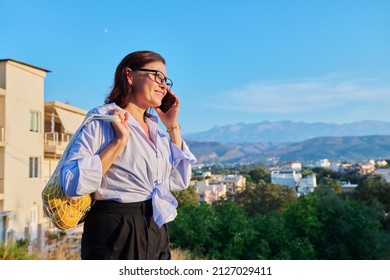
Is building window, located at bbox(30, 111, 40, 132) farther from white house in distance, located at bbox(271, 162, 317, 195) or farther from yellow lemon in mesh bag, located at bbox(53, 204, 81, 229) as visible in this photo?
white house in distance, located at bbox(271, 162, 317, 195)

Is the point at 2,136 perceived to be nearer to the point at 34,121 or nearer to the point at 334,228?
the point at 34,121

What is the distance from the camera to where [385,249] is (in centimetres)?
671

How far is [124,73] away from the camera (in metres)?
0.87

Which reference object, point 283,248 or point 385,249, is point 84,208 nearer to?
point 283,248

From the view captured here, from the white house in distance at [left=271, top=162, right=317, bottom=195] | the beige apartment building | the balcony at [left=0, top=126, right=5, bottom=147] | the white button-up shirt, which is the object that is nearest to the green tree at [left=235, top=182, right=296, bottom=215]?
the white house in distance at [left=271, top=162, right=317, bottom=195]

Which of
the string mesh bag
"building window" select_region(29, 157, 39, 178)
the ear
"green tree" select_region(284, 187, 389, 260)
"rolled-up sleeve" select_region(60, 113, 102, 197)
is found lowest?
"green tree" select_region(284, 187, 389, 260)

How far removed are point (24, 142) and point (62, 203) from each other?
8.46 meters

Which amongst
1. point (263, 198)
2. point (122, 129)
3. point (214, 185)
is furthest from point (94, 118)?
point (214, 185)

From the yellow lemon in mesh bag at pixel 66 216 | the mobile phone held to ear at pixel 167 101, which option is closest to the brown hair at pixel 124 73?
the mobile phone held to ear at pixel 167 101

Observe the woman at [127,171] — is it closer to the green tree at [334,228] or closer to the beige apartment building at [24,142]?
the green tree at [334,228]

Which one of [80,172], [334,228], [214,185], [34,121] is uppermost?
[34,121]

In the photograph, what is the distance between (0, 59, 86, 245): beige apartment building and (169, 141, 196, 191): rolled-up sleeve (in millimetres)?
7518

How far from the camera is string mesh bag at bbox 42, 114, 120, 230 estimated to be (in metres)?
0.75
